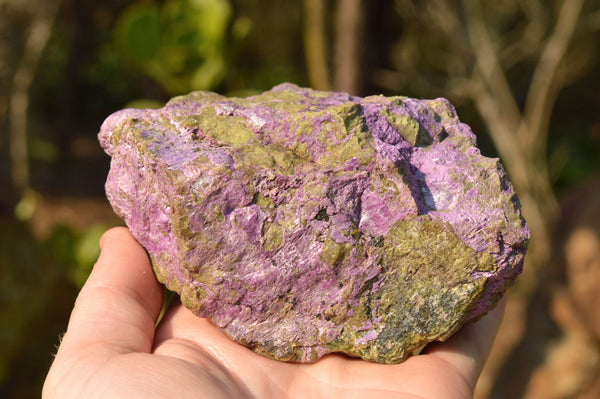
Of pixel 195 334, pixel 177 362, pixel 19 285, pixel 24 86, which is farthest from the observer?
pixel 24 86

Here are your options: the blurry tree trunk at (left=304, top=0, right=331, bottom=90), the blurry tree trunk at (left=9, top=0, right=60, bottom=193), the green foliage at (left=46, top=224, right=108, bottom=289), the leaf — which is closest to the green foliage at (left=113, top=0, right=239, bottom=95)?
the leaf

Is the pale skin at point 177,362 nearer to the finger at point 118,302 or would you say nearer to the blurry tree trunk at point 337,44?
the finger at point 118,302

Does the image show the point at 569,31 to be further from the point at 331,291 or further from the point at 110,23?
the point at 110,23

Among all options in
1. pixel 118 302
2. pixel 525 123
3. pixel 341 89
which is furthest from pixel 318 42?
pixel 118 302

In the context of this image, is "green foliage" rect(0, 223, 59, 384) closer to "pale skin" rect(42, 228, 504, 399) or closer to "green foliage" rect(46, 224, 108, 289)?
"green foliage" rect(46, 224, 108, 289)

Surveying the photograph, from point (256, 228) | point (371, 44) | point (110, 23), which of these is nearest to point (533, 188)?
point (371, 44)

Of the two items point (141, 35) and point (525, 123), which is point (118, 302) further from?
point (525, 123)
